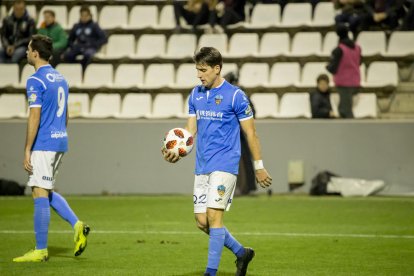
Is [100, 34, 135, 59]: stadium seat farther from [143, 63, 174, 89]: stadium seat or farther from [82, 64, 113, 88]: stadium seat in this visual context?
[143, 63, 174, 89]: stadium seat

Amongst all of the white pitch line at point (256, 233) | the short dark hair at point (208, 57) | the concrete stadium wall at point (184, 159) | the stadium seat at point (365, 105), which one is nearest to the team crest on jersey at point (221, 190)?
the short dark hair at point (208, 57)

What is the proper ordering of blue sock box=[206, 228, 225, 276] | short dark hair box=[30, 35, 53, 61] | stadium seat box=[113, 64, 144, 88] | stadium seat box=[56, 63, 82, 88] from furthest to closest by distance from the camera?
1. stadium seat box=[56, 63, 82, 88]
2. stadium seat box=[113, 64, 144, 88]
3. short dark hair box=[30, 35, 53, 61]
4. blue sock box=[206, 228, 225, 276]

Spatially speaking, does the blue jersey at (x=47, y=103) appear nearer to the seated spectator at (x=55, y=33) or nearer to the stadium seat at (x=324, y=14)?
the seated spectator at (x=55, y=33)

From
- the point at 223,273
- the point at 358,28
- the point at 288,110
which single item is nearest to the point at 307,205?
Result: the point at 288,110

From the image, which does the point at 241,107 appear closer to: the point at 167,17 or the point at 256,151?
the point at 256,151

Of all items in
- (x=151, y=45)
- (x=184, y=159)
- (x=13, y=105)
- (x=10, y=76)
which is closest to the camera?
(x=184, y=159)

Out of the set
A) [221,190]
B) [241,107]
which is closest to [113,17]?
[241,107]

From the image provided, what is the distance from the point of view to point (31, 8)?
21750 mm

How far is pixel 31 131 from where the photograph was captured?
9086 millimetres

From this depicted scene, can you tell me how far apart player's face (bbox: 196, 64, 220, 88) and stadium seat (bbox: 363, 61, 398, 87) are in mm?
11003

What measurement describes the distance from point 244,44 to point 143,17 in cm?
270

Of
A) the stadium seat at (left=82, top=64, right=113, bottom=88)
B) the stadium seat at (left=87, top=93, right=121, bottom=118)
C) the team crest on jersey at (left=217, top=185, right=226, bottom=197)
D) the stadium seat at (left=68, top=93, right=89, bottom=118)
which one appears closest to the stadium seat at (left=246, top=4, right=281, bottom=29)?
the stadium seat at (left=82, top=64, right=113, bottom=88)

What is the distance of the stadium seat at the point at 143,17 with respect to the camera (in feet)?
67.8

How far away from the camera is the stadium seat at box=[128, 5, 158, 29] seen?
20.7 meters
